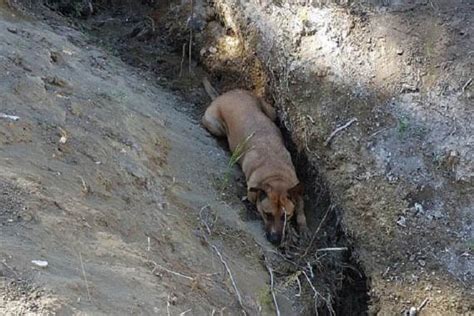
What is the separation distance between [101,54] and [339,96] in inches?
109

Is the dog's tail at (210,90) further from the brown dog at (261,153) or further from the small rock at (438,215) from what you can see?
the small rock at (438,215)

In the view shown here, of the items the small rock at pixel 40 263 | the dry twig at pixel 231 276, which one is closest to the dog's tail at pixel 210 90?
the dry twig at pixel 231 276

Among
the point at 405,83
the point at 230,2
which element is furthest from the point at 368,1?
the point at 230,2

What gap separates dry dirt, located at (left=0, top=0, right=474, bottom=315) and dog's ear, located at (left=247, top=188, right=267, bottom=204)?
140 mm

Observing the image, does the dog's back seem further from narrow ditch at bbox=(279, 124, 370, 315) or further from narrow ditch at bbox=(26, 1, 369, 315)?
narrow ditch at bbox=(279, 124, 370, 315)

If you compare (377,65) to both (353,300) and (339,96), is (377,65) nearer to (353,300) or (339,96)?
(339,96)

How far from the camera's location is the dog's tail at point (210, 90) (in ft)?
27.2

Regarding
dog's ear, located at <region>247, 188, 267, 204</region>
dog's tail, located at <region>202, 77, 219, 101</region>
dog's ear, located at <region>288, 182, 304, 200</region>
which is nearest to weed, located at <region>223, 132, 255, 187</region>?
dog's ear, located at <region>247, 188, 267, 204</region>

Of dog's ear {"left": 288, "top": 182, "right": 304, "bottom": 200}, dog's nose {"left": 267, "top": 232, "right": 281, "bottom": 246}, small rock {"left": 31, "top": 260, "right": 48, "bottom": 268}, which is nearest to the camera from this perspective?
small rock {"left": 31, "top": 260, "right": 48, "bottom": 268}

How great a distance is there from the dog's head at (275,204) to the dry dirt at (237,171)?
13 cm

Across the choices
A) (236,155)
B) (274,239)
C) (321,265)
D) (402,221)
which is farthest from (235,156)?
(402,221)

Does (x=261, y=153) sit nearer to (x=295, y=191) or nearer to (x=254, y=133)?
(x=254, y=133)

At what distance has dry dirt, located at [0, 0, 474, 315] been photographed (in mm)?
4805

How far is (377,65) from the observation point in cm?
701
